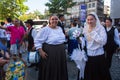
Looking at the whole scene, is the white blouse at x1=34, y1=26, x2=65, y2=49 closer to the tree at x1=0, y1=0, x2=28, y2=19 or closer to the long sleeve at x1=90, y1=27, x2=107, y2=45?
the long sleeve at x1=90, y1=27, x2=107, y2=45

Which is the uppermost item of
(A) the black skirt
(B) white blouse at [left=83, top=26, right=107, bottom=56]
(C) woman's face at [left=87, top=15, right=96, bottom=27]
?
(C) woman's face at [left=87, top=15, right=96, bottom=27]

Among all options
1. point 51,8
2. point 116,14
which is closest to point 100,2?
point 51,8

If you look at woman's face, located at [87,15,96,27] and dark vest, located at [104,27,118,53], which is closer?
woman's face, located at [87,15,96,27]

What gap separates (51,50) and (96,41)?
0.99 meters

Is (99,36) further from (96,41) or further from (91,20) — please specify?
(91,20)

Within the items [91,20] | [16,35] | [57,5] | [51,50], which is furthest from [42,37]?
[57,5]

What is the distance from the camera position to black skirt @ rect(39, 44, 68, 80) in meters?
6.30

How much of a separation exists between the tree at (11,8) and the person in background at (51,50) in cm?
3279

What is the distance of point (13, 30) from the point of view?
984cm

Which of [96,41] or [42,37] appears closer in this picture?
[96,41]

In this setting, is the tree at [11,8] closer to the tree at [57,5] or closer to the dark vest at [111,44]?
the tree at [57,5]

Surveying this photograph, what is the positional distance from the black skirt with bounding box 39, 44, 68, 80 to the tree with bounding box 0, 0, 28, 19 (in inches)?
1291

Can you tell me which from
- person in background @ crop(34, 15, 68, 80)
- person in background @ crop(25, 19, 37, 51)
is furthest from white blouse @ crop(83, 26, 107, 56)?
person in background @ crop(25, 19, 37, 51)

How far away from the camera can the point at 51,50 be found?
20.6 feet
